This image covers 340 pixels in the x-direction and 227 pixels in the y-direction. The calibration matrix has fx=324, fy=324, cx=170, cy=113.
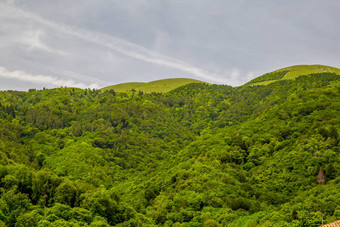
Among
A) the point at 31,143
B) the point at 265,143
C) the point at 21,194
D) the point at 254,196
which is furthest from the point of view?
the point at 31,143

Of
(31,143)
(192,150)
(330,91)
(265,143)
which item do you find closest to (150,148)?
(192,150)

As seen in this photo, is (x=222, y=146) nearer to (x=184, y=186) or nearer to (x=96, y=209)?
(x=184, y=186)

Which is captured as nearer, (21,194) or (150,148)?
(21,194)

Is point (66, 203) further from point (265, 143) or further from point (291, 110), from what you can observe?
point (291, 110)

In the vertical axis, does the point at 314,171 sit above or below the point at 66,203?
above

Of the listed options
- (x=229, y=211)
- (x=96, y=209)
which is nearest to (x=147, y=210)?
(x=96, y=209)

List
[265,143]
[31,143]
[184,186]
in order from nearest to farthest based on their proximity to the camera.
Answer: [184,186] → [265,143] → [31,143]

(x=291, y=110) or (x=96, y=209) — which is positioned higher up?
(x=291, y=110)

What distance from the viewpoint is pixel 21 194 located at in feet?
245

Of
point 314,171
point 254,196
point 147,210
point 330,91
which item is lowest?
point 147,210

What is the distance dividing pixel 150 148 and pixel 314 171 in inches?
4022

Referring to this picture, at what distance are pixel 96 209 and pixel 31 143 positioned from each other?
338 ft

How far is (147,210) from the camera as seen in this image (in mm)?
97688

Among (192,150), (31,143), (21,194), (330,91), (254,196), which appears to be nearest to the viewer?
(21,194)
